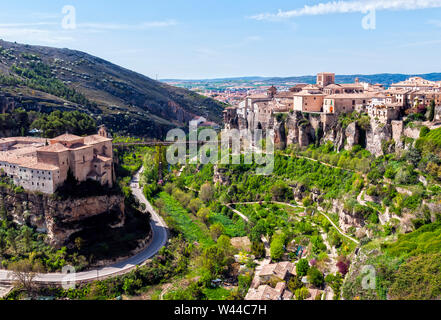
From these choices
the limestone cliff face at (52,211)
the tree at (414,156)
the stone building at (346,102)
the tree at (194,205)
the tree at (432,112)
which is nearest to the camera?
the tree at (414,156)

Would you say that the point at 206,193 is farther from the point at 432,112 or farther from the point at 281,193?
the point at 432,112

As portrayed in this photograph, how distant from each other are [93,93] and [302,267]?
172 ft

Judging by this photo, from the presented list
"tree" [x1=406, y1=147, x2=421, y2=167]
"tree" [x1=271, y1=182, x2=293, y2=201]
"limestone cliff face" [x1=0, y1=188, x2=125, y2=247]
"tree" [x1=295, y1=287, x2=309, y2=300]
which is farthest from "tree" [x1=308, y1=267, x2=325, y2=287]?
"limestone cliff face" [x1=0, y1=188, x2=125, y2=247]

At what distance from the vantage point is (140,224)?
976 inches

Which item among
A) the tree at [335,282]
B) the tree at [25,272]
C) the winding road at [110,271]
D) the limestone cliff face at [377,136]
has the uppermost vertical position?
the limestone cliff face at [377,136]

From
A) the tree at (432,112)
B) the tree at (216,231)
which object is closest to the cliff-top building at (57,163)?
the tree at (216,231)

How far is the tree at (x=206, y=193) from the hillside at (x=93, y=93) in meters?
23.0

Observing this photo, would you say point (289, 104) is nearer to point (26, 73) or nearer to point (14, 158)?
point (14, 158)

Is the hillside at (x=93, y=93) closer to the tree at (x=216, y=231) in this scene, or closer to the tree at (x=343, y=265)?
the tree at (x=216, y=231)

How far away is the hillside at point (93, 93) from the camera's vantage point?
4728cm

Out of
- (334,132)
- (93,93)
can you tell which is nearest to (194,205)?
(334,132)

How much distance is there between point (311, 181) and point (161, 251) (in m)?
11.3

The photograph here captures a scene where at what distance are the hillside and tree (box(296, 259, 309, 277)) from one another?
34891 mm
